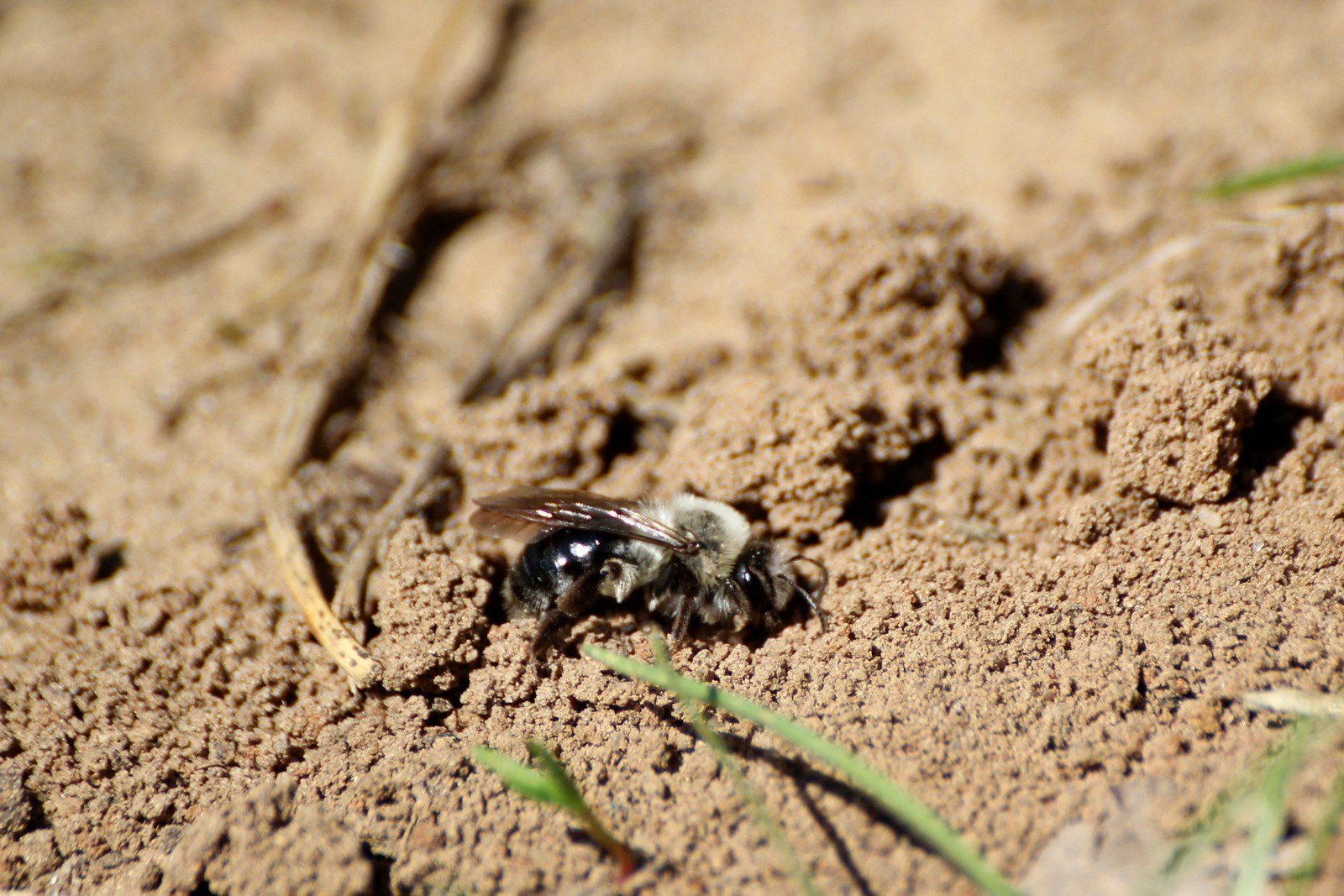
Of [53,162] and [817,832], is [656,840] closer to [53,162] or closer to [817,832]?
[817,832]

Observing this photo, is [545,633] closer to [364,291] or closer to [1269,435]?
Result: [364,291]

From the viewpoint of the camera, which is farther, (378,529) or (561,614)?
Result: (378,529)

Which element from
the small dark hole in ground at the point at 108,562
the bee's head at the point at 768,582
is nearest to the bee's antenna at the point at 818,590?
the bee's head at the point at 768,582

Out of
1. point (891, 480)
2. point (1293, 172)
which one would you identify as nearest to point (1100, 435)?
point (891, 480)

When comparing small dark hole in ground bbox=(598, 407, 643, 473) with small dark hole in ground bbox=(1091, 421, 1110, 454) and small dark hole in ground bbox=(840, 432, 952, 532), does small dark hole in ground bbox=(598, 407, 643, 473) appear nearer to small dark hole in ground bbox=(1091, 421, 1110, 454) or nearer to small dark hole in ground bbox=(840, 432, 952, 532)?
small dark hole in ground bbox=(840, 432, 952, 532)

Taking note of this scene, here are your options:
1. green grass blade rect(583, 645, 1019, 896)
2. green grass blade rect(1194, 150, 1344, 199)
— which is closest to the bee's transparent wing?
green grass blade rect(583, 645, 1019, 896)

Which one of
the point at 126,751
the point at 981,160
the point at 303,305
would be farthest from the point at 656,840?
the point at 981,160
